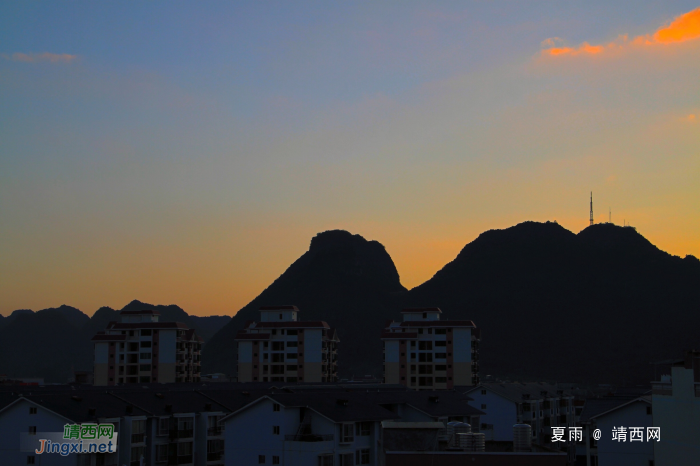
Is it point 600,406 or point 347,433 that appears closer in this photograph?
point 347,433

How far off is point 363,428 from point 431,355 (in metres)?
60.1

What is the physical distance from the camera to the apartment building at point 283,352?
380 feet

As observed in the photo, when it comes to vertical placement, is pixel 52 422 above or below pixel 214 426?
above

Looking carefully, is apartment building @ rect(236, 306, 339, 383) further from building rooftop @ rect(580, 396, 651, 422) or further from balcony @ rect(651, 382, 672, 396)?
balcony @ rect(651, 382, 672, 396)

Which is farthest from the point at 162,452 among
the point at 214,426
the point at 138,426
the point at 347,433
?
the point at 347,433

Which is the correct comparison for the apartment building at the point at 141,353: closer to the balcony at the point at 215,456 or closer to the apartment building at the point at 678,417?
the balcony at the point at 215,456

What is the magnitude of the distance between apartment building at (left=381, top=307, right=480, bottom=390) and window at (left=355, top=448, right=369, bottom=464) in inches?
2296

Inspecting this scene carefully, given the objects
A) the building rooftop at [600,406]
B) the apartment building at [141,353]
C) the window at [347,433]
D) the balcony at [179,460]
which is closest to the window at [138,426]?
the balcony at [179,460]

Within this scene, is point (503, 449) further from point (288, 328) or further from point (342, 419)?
point (288, 328)

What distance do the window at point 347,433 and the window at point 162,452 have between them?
14522 millimetres

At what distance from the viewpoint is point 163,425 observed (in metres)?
56.8

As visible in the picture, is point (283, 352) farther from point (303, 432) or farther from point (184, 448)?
point (303, 432)

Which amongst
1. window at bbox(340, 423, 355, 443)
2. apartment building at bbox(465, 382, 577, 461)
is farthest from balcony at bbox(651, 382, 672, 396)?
apartment building at bbox(465, 382, 577, 461)

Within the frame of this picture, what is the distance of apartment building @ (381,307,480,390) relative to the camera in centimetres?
11012
